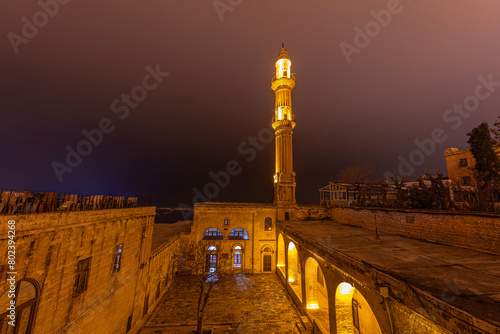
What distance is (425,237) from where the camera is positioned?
1145 centimetres

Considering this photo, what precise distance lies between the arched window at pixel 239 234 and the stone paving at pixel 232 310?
4.58m

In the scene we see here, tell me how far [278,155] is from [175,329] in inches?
835

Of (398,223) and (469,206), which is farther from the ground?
(469,206)

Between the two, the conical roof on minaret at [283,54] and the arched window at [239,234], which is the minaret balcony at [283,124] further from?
the arched window at [239,234]

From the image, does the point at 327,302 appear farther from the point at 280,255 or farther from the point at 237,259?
the point at 237,259

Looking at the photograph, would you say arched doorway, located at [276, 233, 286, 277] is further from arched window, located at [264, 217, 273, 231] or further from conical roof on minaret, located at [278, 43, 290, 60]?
conical roof on minaret, located at [278, 43, 290, 60]

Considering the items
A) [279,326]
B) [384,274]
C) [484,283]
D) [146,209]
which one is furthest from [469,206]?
[146,209]

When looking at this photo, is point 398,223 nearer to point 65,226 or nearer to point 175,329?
point 175,329

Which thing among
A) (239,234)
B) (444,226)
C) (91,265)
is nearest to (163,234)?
(239,234)

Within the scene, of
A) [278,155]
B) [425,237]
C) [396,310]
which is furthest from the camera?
[278,155]

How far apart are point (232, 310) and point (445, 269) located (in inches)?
539

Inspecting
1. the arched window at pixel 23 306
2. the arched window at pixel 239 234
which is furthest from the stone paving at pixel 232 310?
the arched window at pixel 23 306

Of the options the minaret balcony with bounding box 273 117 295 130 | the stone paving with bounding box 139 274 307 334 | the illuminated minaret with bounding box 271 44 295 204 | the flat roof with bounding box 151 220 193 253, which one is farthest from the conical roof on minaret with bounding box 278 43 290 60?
the stone paving with bounding box 139 274 307 334

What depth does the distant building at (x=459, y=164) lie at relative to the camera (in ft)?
89.1
